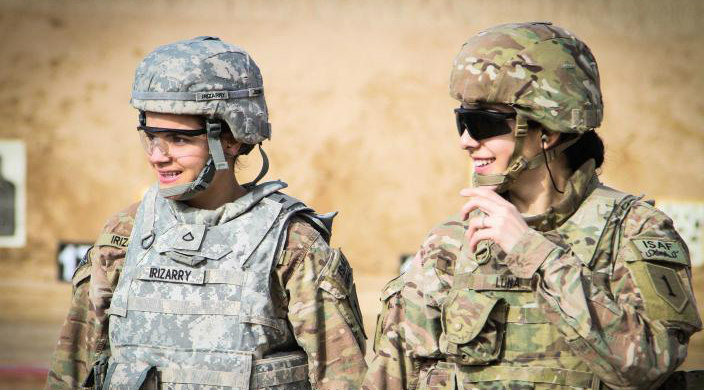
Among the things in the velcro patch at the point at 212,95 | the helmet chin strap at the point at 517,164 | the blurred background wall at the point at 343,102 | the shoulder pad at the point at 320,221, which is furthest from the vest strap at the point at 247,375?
the blurred background wall at the point at 343,102

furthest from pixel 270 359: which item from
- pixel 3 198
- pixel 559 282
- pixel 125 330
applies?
pixel 3 198

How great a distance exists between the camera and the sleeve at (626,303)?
3391 millimetres

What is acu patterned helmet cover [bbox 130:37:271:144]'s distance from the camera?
4.50 m

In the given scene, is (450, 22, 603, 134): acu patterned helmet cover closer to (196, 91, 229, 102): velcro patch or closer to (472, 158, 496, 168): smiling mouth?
(472, 158, 496, 168): smiling mouth

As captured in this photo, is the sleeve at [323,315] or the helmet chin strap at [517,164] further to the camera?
the sleeve at [323,315]

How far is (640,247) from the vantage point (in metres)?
3.55

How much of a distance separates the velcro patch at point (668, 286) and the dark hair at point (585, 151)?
461mm

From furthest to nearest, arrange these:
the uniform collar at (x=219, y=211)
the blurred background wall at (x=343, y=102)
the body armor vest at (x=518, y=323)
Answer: the blurred background wall at (x=343, y=102) → the uniform collar at (x=219, y=211) → the body armor vest at (x=518, y=323)

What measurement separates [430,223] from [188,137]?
8.70 metres

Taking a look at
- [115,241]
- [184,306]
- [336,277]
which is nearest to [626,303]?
[336,277]

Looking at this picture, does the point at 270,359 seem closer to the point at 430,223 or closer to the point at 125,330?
the point at 125,330

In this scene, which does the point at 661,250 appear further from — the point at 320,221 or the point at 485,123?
the point at 320,221

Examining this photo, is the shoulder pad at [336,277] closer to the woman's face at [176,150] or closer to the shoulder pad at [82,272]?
the woman's face at [176,150]

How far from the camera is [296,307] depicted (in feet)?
14.4
